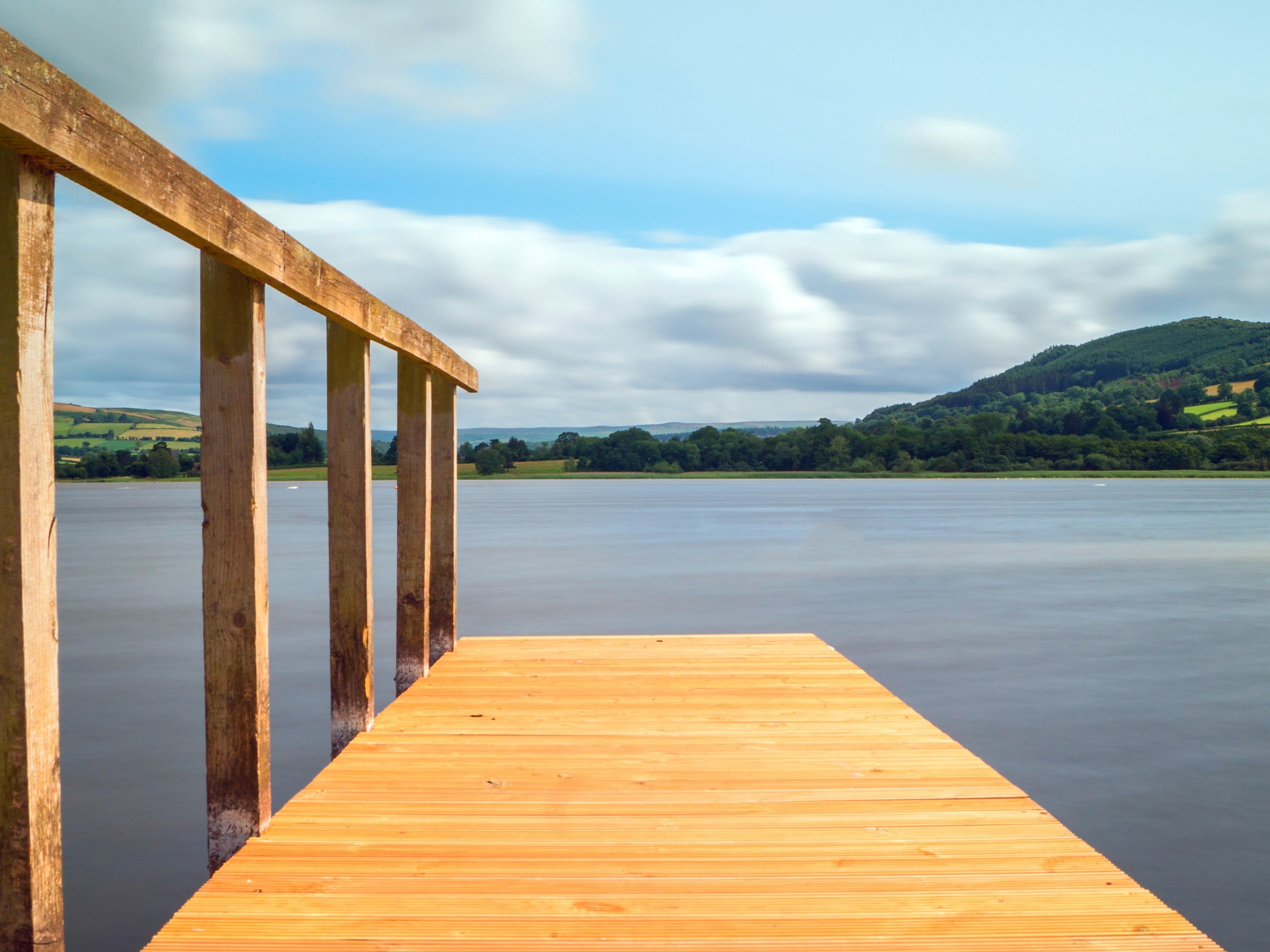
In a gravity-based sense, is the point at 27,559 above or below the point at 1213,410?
below

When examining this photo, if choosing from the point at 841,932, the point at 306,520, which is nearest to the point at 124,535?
the point at 306,520

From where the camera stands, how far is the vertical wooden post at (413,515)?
4.10m

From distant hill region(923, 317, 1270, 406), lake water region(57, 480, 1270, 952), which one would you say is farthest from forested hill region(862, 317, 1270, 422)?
lake water region(57, 480, 1270, 952)

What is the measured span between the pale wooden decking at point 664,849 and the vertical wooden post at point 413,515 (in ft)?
2.02

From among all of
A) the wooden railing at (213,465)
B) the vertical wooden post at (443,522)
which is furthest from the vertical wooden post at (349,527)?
the vertical wooden post at (443,522)

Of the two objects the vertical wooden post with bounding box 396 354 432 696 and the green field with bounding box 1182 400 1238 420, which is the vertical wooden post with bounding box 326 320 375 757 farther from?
the green field with bounding box 1182 400 1238 420

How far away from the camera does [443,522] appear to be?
15.4ft

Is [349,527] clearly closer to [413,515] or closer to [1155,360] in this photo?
[413,515]

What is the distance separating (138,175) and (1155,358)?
130811mm

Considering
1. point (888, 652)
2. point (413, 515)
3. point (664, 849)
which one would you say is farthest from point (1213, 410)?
point (664, 849)

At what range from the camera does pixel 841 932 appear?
5.94 ft

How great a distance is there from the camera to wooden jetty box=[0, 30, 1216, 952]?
4.72ft

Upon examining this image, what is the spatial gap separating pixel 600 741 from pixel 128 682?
22.4 ft

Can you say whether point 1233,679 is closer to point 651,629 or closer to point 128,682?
point 651,629
